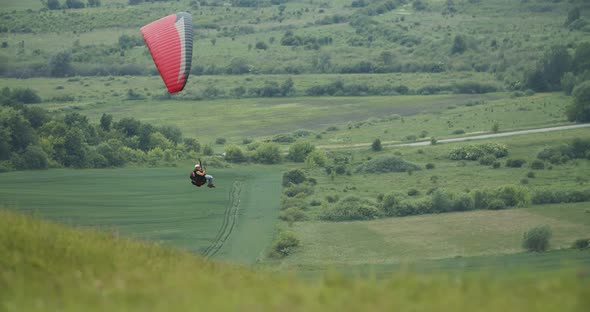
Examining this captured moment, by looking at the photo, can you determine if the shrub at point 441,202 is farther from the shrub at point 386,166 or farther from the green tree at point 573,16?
the green tree at point 573,16

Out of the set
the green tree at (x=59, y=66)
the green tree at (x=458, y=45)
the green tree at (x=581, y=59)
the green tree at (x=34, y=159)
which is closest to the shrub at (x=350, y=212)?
the green tree at (x=34, y=159)

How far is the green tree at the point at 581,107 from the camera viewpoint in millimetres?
108250

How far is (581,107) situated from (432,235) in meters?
53.1

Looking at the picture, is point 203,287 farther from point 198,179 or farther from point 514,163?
point 514,163

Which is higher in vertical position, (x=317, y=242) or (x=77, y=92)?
(x=317, y=242)

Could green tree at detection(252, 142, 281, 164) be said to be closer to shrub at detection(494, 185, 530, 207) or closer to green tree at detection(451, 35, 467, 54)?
shrub at detection(494, 185, 530, 207)

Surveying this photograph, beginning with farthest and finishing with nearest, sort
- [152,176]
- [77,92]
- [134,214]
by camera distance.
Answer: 1. [77,92]
2. [152,176]
3. [134,214]

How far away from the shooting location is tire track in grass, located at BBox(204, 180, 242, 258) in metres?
56.2

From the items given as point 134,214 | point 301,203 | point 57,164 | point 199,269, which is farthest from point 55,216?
point 199,269

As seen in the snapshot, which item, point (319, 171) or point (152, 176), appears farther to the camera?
point (319, 171)

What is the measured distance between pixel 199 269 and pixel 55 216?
125 feet

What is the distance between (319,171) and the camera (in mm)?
86250

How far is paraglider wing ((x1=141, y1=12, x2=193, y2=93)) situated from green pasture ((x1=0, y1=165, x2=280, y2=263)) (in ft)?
37.0

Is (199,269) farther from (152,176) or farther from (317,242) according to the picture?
(152,176)
